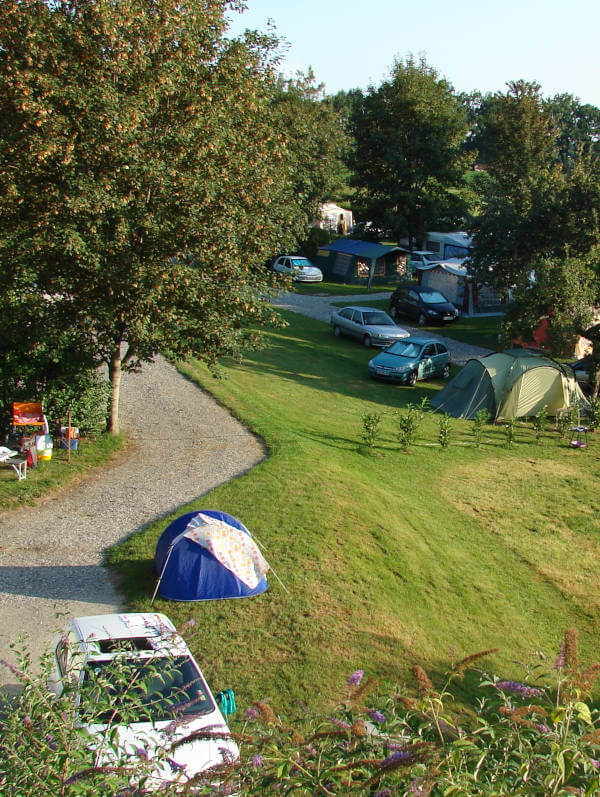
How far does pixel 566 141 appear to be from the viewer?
84.8 m

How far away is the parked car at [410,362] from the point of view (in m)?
25.0

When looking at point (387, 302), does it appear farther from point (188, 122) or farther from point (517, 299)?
point (188, 122)

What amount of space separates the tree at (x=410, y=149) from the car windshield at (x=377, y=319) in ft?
52.3

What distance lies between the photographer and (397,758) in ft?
9.87

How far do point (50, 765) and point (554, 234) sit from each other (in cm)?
2688

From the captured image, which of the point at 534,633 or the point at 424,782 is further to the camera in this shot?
the point at 534,633

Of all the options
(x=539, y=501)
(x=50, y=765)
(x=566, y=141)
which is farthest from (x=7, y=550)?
(x=566, y=141)

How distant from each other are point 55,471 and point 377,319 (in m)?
18.8

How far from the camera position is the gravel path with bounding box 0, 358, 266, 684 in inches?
384

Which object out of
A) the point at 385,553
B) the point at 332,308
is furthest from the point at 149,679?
the point at 332,308

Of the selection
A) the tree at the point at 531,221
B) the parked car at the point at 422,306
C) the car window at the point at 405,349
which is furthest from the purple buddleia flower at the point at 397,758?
the parked car at the point at 422,306

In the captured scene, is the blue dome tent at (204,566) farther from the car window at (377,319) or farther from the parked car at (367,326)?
the car window at (377,319)

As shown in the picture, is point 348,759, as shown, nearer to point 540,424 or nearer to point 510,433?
point 510,433

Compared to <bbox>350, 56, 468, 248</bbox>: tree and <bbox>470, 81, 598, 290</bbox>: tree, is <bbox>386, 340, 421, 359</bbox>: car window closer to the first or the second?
<bbox>470, 81, 598, 290</bbox>: tree
